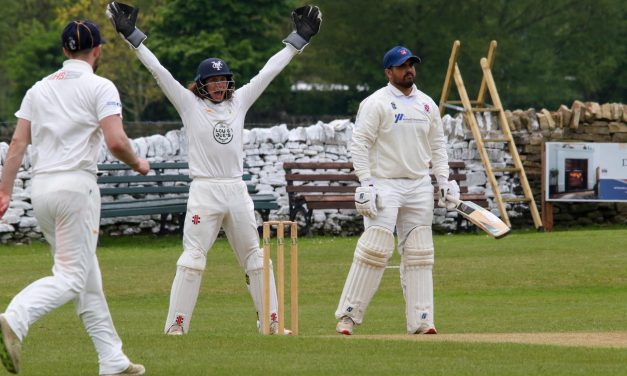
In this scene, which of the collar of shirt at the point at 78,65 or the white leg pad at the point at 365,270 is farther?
the white leg pad at the point at 365,270

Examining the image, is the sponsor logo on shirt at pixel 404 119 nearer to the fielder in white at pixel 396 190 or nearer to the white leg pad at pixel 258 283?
the fielder in white at pixel 396 190

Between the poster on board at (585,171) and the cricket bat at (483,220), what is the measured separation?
13390 millimetres

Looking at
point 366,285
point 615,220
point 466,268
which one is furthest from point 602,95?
point 366,285

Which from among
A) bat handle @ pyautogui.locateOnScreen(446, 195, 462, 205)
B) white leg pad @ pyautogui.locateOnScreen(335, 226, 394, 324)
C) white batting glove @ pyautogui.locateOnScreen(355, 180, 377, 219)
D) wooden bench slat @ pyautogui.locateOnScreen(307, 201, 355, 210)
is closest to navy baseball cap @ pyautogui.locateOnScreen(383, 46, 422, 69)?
white batting glove @ pyautogui.locateOnScreen(355, 180, 377, 219)

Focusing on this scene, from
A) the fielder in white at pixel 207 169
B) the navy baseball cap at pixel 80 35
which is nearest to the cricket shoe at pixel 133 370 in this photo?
the navy baseball cap at pixel 80 35

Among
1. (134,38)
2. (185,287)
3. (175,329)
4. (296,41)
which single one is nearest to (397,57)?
(296,41)

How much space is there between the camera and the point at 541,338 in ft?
34.5

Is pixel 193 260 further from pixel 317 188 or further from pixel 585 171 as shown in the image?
pixel 585 171

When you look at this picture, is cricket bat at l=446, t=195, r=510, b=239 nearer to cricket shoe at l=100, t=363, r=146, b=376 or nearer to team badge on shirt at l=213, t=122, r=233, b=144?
team badge on shirt at l=213, t=122, r=233, b=144

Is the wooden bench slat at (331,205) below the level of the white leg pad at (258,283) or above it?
above

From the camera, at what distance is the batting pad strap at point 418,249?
10977 millimetres

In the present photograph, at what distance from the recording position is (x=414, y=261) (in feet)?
36.0

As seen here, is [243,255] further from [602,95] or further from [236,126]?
[602,95]

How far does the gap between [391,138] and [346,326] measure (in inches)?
55.6
